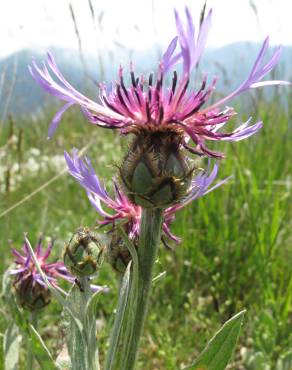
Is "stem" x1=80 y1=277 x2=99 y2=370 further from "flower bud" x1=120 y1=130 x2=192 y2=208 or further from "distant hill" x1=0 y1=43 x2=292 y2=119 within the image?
"distant hill" x1=0 y1=43 x2=292 y2=119

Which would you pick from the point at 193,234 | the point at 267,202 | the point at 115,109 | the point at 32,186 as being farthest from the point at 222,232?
the point at 32,186

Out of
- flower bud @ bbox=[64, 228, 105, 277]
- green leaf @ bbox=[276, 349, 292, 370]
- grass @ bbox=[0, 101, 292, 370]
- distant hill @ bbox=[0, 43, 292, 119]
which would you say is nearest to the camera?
flower bud @ bbox=[64, 228, 105, 277]

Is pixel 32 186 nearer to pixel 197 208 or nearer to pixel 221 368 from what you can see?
pixel 197 208

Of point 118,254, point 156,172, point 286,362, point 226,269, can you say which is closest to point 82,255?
point 118,254

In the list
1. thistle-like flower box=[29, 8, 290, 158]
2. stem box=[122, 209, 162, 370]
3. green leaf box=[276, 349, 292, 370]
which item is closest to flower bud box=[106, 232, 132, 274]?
stem box=[122, 209, 162, 370]

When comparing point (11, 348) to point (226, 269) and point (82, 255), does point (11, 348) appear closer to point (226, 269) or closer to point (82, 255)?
point (82, 255)

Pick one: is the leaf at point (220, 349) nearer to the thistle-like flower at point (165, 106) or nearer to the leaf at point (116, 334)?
the leaf at point (116, 334)
